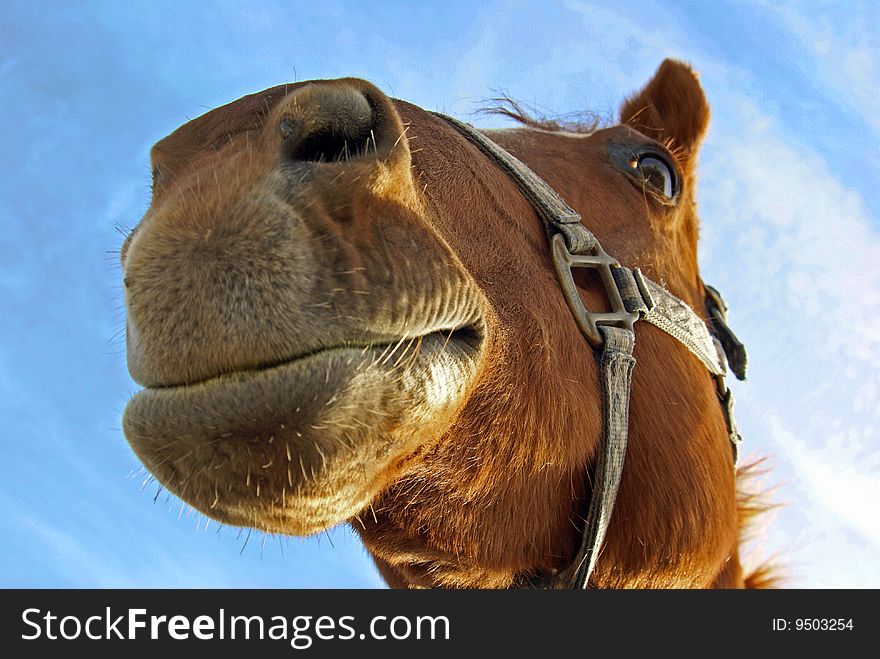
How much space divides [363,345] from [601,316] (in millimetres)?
1197

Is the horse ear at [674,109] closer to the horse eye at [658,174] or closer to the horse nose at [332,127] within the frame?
the horse eye at [658,174]

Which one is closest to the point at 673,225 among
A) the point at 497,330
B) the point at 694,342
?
the point at 694,342

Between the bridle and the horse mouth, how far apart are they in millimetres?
972

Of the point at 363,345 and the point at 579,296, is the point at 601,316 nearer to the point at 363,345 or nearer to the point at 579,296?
the point at 579,296

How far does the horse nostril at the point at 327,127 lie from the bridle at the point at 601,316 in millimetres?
1026

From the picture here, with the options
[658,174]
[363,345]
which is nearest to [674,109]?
[658,174]

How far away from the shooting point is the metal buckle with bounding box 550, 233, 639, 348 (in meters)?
2.09

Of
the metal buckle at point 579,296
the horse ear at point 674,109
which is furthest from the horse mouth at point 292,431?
the horse ear at point 674,109

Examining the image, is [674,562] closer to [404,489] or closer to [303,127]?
[404,489]

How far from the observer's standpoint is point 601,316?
2154 millimetres

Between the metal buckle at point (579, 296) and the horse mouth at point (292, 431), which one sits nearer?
the horse mouth at point (292, 431)

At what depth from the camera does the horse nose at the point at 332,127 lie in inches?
48.1

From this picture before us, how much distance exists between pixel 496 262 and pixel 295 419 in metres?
0.89

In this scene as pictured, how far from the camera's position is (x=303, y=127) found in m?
1.22
